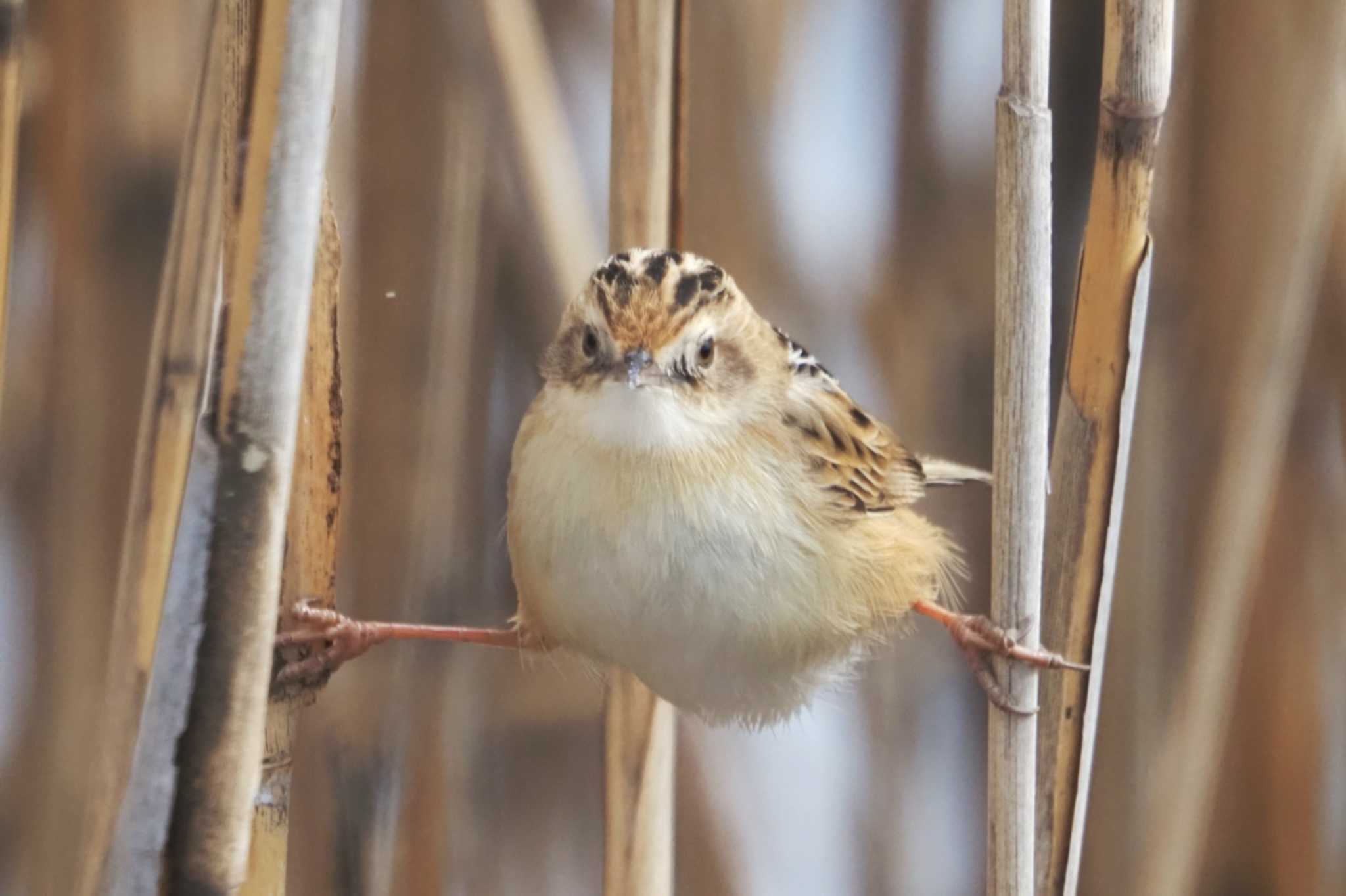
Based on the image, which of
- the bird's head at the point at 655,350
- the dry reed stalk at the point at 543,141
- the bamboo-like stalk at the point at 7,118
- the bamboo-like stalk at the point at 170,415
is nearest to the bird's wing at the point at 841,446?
the bird's head at the point at 655,350

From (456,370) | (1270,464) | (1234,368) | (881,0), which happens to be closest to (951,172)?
(881,0)

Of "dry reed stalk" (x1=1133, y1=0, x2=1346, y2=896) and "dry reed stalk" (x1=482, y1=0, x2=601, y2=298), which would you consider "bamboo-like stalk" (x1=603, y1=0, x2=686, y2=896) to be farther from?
"dry reed stalk" (x1=1133, y1=0, x2=1346, y2=896)

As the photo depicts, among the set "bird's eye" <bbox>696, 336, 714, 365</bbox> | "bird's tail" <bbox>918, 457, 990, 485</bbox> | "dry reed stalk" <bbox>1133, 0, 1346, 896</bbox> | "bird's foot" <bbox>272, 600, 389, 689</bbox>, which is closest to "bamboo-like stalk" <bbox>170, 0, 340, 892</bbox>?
"bird's foot" <bbox>272, 600, 389, 689</bbox>

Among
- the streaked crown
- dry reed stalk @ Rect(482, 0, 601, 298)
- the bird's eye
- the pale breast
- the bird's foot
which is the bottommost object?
the bird's foot

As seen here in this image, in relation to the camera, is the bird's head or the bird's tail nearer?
the bird's head

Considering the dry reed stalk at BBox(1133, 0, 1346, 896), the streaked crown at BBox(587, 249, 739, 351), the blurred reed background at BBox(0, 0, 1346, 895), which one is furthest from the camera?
the dry reed stalk at BBox(1133, 0, 1346, 896)

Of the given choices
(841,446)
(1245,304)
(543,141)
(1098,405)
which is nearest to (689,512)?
(841,446)
